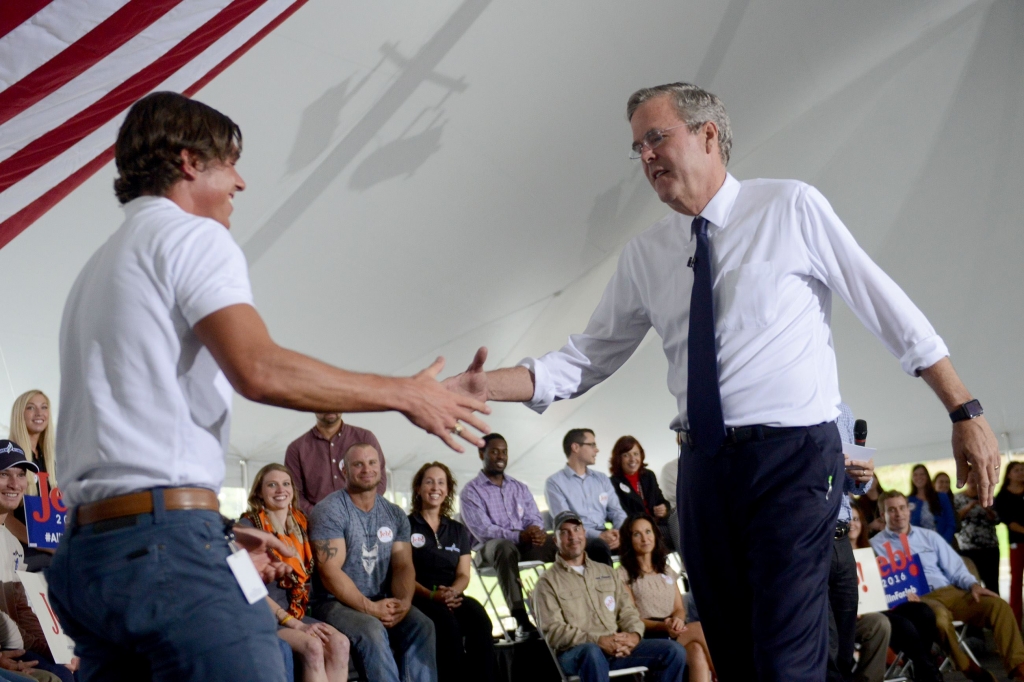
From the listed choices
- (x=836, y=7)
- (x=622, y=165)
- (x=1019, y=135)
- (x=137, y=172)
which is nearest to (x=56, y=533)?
(x=137, y=172)

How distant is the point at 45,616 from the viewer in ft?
11.5

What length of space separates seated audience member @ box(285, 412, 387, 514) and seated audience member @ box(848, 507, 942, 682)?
2.96m

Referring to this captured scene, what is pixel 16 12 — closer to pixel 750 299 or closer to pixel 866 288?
pixel 750 299

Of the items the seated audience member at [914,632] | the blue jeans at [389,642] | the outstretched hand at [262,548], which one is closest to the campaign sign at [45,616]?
the blue jeans at [389,642]

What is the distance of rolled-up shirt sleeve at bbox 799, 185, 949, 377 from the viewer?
75.9 inches

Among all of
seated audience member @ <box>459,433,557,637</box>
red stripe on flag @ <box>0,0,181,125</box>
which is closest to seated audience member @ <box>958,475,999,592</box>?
seated audience member @ <box>459,433,557,637</box>

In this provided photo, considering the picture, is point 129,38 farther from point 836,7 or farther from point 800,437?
point 836,7

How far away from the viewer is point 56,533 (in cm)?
411

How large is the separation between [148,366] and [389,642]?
3610 mm

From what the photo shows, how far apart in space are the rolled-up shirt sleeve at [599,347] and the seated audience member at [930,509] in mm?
5949

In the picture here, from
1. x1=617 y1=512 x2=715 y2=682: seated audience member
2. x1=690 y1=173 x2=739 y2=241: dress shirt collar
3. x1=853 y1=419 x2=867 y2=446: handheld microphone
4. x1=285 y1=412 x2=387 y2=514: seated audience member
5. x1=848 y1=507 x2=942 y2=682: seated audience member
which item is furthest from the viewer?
x1=848 y1=507 x2=942 y2=682: seated audience member

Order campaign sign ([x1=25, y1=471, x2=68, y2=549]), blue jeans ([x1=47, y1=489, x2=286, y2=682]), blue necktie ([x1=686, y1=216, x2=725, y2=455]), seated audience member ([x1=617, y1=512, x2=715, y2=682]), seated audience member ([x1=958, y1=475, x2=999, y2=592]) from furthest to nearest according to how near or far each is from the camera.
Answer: seated audience member ([x1=958, y1=475, x2=999, y2=592])
seated audience member ([x1=617, y1=512, x2=715, y2=682])
campaign sign ([x1=25, y1=471, x2=68, y2=549])
blue necktie ([x1=686, y1=216, x2=725, y2=455])
blue jeans ([x1=47, y1=489, x2=286, y2=682])

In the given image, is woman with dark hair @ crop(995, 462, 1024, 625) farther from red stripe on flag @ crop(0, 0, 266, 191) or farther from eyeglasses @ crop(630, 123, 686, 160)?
red stripe on flag @ crop(0, 0, 266, 191)

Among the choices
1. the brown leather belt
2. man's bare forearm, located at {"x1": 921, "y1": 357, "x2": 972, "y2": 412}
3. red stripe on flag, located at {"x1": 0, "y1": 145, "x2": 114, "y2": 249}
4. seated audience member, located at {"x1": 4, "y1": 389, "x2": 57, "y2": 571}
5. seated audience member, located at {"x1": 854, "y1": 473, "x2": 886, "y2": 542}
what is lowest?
seated audience member, located at {"x1": 854, "y1": 473, "x2": 886, "y2": 542}
